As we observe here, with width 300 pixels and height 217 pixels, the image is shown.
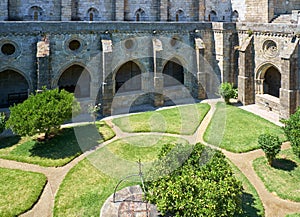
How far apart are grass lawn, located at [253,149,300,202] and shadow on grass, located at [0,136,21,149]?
1511 cm

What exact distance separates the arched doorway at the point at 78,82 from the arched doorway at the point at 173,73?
26.4ft

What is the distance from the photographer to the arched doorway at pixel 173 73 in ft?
104

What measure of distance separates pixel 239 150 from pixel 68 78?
641 inches

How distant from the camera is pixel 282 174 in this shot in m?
17.0

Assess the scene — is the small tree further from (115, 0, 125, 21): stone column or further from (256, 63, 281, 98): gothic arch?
(115, 0, 125, 21): stone column

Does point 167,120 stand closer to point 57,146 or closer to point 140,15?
point 57,146

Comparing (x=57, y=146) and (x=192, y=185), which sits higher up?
(x=192, y=185)

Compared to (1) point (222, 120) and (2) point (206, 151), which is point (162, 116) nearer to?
(1) point (222, 120)

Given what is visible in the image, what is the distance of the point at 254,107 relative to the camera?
2753 cm

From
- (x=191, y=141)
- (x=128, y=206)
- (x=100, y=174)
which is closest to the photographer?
(x=128, y=206)

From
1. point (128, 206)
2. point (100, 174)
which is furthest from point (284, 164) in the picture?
point (100, 174)

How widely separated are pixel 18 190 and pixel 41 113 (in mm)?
4840

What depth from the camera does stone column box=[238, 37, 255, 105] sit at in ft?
90.2

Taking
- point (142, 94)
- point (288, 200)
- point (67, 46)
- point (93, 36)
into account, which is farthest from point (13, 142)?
point (288, 200)
